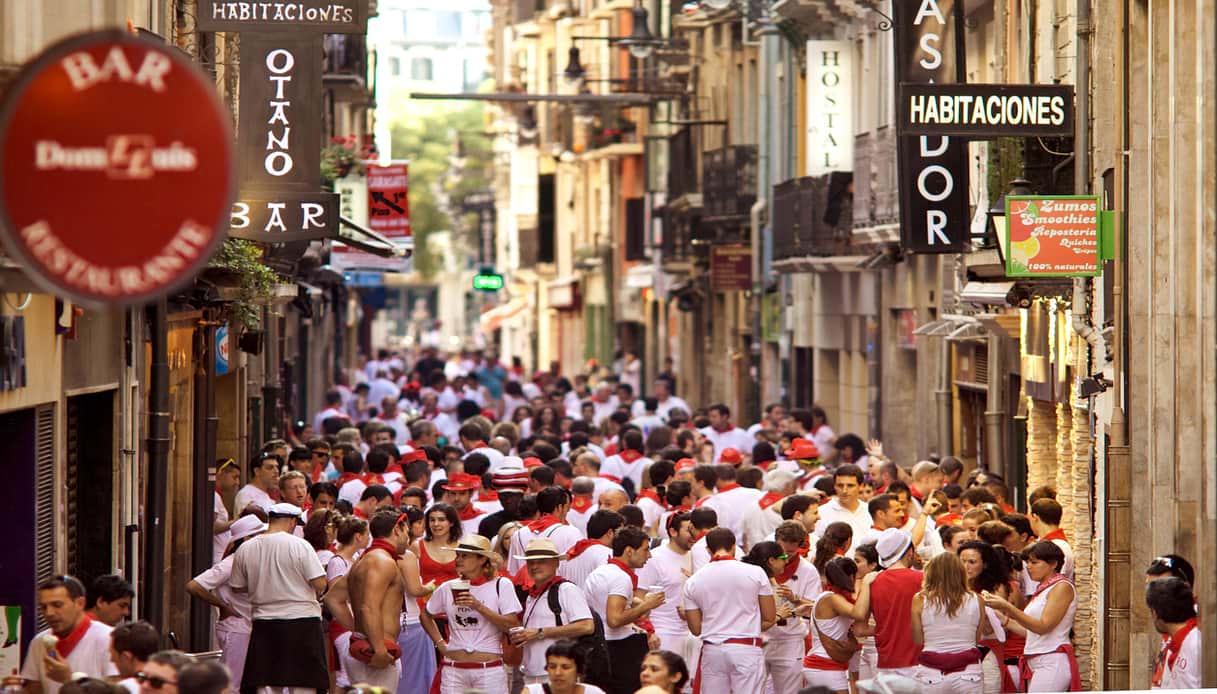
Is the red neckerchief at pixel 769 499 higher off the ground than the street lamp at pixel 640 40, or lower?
lower

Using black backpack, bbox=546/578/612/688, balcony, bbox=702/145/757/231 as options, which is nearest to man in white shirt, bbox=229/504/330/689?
black backpack, bbox=546/578/612/688

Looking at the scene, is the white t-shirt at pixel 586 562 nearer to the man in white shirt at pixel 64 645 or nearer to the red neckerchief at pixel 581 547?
the red neckerchief at pixel 581 547

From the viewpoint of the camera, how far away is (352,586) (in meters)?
14.7

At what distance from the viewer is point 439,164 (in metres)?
106

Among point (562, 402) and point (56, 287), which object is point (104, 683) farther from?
point (562, 402)

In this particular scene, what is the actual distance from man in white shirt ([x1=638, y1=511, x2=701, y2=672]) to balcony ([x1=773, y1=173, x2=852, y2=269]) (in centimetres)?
1706

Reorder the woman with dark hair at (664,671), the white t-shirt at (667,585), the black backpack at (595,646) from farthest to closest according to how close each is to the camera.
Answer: the white t-shirt at (667,585) < the black backpack at (595,646) < the woman with dark hair at (664,671)

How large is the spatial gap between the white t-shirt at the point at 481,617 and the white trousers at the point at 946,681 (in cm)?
240

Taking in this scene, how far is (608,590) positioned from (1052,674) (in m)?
2.64

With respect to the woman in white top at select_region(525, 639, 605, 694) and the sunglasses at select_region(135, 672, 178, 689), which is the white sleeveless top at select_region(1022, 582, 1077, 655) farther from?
the sunglasses at select_region(135, 672, 178, 689)

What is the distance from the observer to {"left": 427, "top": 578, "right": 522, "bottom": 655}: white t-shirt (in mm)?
14133

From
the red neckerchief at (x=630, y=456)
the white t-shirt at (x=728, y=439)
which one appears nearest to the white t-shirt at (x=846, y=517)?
the red neckerchief at (x=630, y=456)

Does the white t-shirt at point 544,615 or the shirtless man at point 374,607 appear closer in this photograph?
the white t-shirt at point 544,615

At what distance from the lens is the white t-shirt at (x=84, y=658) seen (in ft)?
35.8
